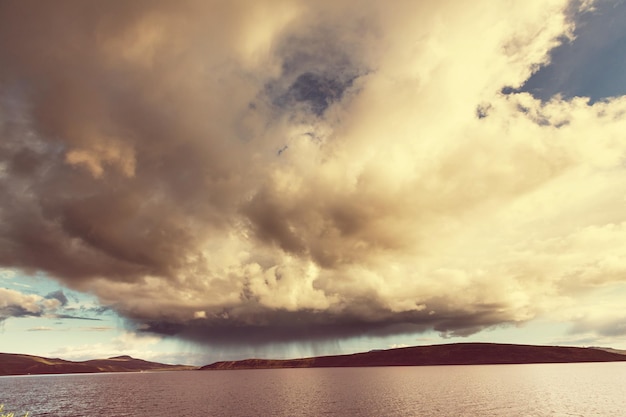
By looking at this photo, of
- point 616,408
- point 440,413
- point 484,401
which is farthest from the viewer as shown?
point 484,401

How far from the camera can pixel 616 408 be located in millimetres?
107125

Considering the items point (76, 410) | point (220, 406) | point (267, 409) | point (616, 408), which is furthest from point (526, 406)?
point (76, 410)

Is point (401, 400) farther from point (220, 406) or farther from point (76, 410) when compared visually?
point (76, 410)

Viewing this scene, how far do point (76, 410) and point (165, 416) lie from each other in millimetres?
46417

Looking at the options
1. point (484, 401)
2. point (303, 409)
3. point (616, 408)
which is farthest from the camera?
point (484, 401)

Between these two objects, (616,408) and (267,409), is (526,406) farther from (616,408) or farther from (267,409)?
(267,409)

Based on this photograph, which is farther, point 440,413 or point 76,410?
point 76,410

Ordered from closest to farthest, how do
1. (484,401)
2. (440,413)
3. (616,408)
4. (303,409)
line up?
(440,413) → (616,408) → (303,409) → (484,401)

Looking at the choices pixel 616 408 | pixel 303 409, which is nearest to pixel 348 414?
pixel 303 409

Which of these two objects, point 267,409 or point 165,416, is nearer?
point 165,416

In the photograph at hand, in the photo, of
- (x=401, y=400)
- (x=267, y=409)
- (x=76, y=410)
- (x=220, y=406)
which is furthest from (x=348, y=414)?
(x=76, y=410)

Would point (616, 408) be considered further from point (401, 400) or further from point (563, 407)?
point (401, 400)

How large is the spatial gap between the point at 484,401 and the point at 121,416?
4865 inches

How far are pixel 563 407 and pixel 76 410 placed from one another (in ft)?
543
